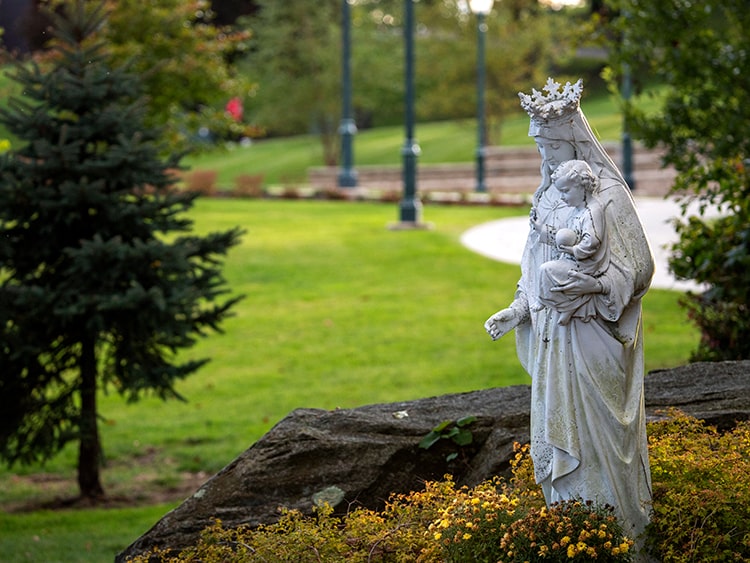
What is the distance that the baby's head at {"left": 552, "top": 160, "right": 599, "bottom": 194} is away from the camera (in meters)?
4.77

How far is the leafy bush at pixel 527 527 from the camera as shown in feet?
15.8

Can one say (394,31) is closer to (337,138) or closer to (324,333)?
(337,138)

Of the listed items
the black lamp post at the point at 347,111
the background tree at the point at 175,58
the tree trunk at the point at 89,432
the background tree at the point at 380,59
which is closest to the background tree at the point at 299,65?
the background tree at the point at 380,59

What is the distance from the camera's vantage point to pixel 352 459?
22.1 feet

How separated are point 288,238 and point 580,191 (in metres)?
19.6

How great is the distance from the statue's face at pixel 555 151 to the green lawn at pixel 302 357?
5244mm

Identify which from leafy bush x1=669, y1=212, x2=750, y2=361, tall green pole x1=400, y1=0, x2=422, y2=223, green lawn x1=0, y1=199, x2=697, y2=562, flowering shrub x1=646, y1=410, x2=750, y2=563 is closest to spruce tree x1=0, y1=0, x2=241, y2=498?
green lawn x1=0, y1=199, x2=697, y2=562

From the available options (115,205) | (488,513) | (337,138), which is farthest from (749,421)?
(337,138)

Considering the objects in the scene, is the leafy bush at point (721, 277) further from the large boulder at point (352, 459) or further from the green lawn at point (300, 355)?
the green lawn at point (300, 355)

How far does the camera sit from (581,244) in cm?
470

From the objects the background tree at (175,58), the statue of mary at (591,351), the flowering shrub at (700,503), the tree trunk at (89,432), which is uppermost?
the background tree at (175,58)

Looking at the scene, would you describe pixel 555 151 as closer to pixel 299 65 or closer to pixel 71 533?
pixel 71 533

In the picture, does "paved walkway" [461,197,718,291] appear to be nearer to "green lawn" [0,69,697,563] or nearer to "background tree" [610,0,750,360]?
"green lawn" [0,69,697,563]

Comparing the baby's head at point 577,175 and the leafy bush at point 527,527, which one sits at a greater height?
the baby's head at point 577,175
